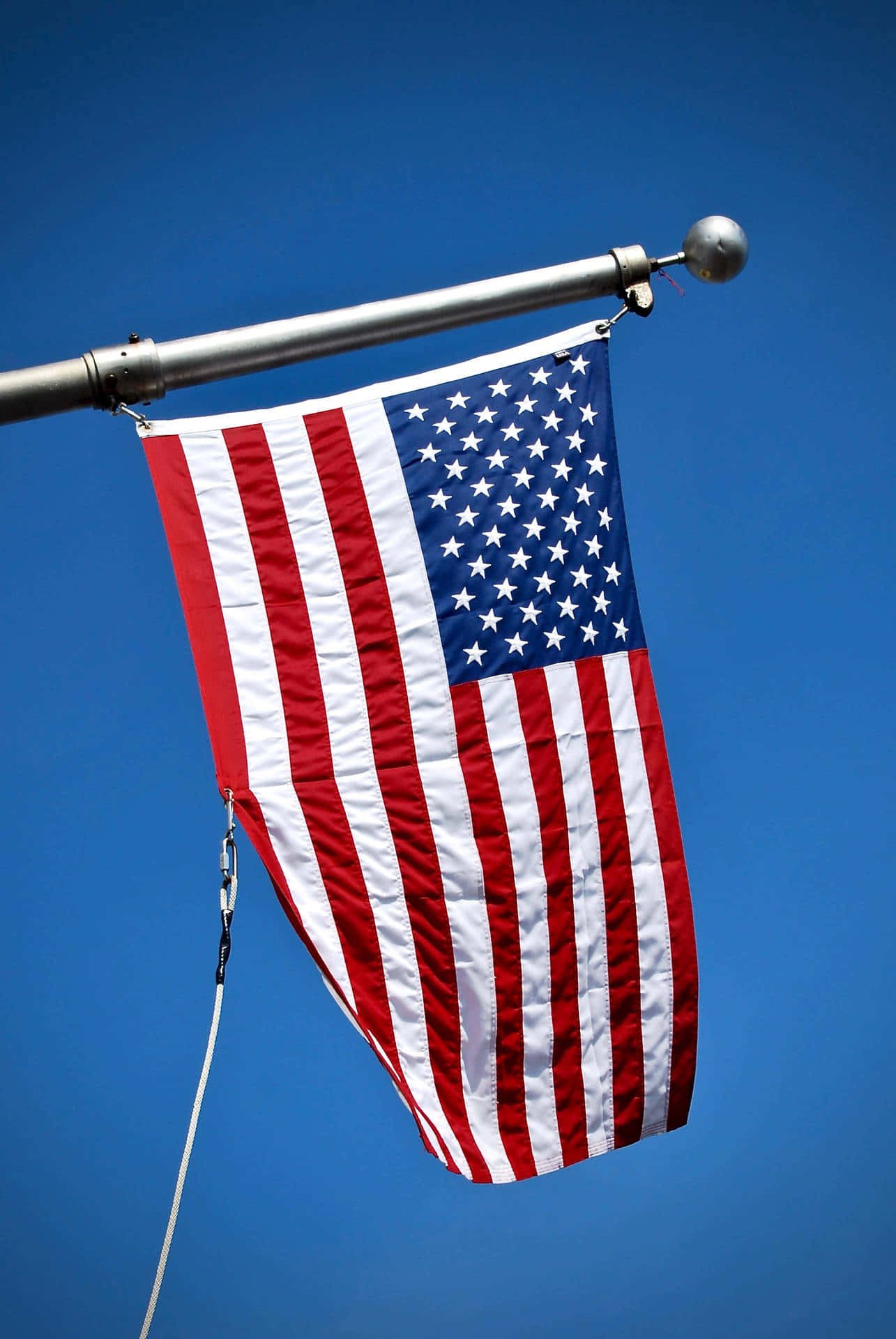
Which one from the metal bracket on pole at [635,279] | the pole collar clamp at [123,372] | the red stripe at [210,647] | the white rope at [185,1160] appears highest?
the metal bracket on pole at [635,279]

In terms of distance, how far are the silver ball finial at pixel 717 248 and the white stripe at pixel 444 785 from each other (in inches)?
84.1

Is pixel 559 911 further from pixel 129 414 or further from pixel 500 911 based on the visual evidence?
pixel 129 414

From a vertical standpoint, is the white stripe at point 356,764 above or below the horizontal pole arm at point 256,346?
below

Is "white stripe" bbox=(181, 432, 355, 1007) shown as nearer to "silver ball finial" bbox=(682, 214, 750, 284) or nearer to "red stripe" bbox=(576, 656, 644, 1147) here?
"red stripe" bbox=(576, 656, 644, 1147)

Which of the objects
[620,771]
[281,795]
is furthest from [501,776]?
[281,795]

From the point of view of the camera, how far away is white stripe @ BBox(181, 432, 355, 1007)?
747cm

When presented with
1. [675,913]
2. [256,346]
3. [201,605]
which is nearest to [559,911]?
[675,913]

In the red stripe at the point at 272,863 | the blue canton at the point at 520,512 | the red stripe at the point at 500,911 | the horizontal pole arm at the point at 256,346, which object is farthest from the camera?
the blue canton at the point at 520,512

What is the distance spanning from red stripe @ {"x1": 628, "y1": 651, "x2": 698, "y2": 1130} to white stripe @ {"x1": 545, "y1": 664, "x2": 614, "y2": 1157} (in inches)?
16.3

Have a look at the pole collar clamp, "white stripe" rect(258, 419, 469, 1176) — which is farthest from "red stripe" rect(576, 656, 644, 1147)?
the pole collar clamp

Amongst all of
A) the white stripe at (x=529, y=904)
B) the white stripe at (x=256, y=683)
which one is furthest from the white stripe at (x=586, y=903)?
the white stripe at (x=256, y=683)

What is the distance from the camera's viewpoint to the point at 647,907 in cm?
814

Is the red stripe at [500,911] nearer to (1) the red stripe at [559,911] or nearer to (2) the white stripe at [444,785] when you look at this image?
(2) the white stripe at [444,785]

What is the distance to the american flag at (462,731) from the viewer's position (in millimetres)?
7617
